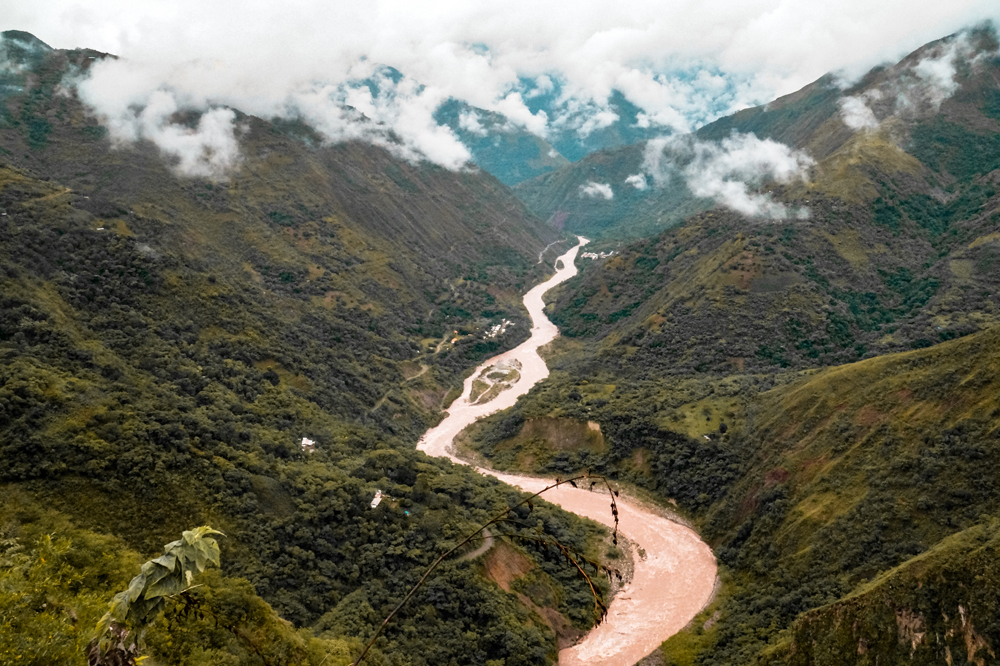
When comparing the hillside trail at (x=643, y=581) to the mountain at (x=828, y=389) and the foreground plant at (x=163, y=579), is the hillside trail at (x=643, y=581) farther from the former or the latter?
the foreground plant at (x=163, y=579)

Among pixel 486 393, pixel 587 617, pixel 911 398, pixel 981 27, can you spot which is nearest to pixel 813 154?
pixel 981 27

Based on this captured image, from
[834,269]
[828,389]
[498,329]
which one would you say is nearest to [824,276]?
[834,269]

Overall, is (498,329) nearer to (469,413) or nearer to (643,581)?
(469,413)


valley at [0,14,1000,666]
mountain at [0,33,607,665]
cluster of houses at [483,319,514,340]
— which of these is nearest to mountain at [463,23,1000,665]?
valley at [0,14,1000,666]

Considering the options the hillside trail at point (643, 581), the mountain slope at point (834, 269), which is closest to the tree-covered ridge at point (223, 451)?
the hillside trail at point (643, 581)

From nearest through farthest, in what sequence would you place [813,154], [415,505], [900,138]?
[415,505]
[900,138]
[813,154]

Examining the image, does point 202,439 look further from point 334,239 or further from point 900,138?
point 900,138
